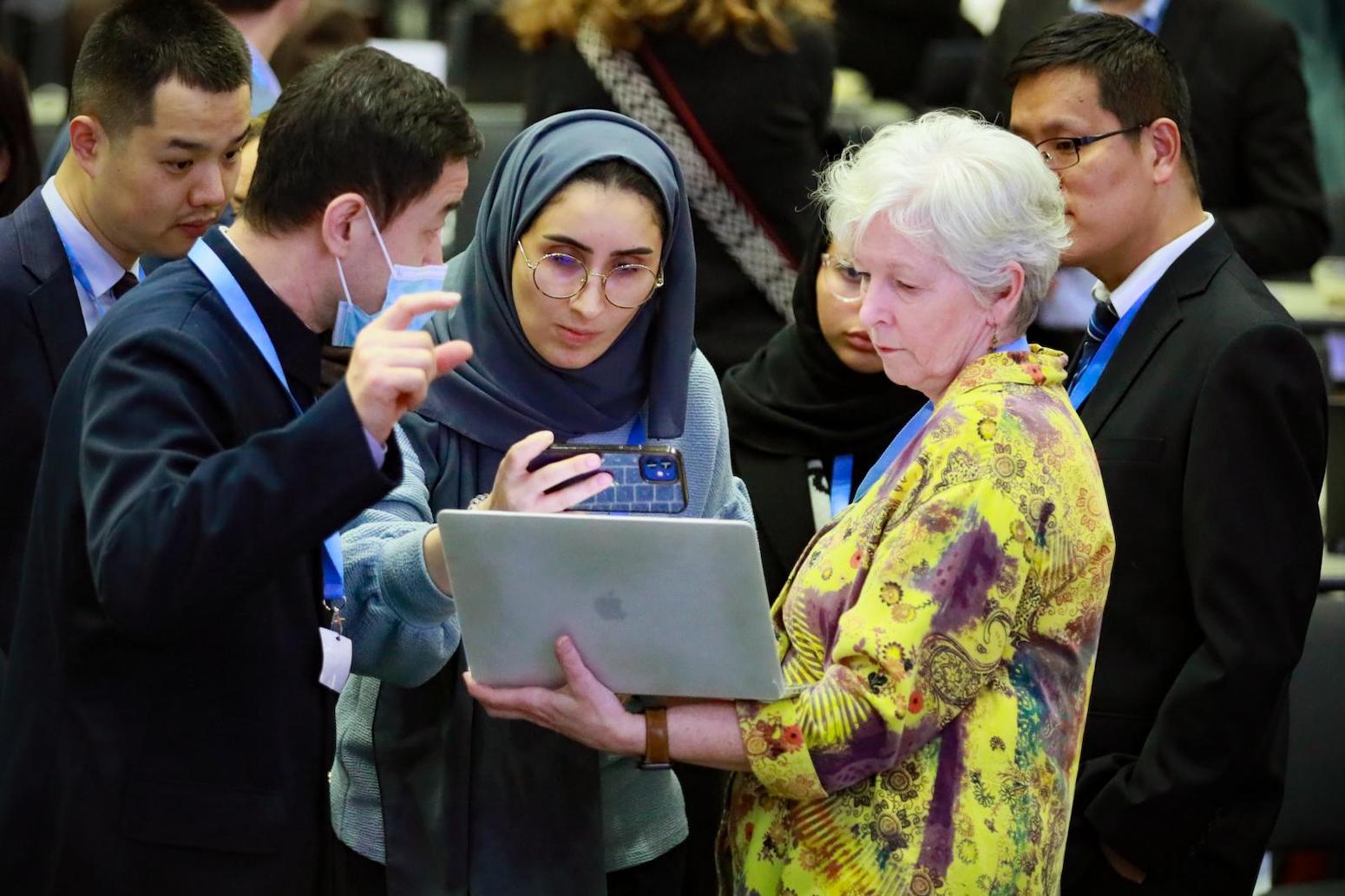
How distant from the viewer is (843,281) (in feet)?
10.1

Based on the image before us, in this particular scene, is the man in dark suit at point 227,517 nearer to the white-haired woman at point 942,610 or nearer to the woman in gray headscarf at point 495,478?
the woman in gray headscarf at point 495,478

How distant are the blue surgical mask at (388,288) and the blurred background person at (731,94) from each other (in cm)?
160

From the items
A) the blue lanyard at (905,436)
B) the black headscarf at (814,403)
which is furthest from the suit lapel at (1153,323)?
the black headscarf at (814,403)

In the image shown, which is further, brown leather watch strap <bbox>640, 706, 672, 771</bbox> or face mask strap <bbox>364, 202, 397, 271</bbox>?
brown leather watch strap <bbox>640, 706, 672, 771</bbox>

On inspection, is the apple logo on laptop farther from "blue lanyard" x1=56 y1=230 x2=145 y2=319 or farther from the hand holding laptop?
"blue lanyard" x1=56 y1=230 x2=145 y2=319

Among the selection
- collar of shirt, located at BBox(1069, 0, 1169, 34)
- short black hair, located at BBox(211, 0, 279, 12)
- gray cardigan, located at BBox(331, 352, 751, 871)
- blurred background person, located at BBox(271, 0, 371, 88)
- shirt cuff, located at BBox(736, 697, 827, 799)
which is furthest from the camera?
blurred background person, located at BBox(271, 0, 371, 88)

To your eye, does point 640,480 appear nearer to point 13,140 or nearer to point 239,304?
point 239,304

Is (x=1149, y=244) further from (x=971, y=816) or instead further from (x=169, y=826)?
(x=169, y=826)

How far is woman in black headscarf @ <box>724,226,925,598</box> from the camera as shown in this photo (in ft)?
10.0

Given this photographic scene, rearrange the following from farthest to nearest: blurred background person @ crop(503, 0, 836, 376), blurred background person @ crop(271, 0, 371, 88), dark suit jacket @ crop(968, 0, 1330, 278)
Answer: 1. blurred background person @ crop(271, 0, 371, 88)
2. dark suit jacket @ crop(968, 0, 1330, 278)
3. blurred background person @ crop(503, 0, 836, 376)

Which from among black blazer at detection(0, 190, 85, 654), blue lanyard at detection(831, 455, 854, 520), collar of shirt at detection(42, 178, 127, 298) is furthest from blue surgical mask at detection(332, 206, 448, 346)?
blue lanyard at detection(831, 455, 854, 520)

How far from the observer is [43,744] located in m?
1.90

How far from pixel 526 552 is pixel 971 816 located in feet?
1.96

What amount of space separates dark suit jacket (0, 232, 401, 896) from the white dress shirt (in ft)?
2.54
